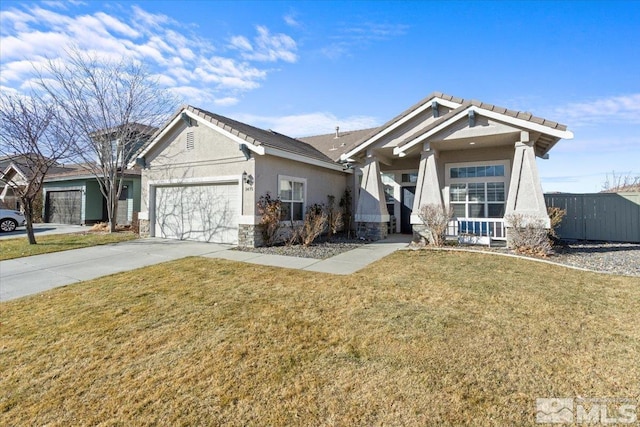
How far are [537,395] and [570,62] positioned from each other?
42.3 feet

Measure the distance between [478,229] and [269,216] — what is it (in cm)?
785

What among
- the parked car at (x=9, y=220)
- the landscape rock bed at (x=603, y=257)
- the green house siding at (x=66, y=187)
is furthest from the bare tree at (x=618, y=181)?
the parked car at (x=9, y=220)

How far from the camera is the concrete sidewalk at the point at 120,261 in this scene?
682 centimetres

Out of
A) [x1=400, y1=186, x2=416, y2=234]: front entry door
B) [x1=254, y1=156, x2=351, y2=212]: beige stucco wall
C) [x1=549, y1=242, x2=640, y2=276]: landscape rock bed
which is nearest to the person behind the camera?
[x1=549, y1=242, x2=640, y2=276]: landscape rock bed

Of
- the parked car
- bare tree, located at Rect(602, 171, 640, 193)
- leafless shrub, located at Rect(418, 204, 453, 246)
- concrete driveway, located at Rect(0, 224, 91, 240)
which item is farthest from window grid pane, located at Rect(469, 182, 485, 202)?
the parked car

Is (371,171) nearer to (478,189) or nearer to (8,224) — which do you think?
(478,189)

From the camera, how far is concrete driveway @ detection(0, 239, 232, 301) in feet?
21.7

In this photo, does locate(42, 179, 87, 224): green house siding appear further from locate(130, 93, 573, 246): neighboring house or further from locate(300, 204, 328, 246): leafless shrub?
locate(300, 204, 328, 246): leafless shrub

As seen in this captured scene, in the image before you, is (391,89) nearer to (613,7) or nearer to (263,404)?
(613,7)

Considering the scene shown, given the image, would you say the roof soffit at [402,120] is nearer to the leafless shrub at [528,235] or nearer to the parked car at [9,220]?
the leafless shrub at [528,235]

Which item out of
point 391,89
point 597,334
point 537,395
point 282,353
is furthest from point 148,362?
point 391,89

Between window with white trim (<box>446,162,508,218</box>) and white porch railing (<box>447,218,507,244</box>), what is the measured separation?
2.49 ft

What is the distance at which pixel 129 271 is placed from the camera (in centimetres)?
748

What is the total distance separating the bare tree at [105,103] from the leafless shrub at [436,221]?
15.7m
